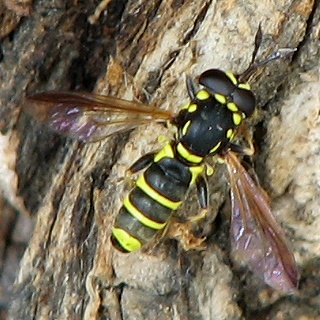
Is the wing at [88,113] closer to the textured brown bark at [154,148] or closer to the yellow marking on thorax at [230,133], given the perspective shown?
the textured brown bark at [154,148]

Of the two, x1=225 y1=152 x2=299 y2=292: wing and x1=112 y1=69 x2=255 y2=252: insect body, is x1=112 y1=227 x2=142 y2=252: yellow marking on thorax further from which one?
x1=225 y1=152 x2=299 y2=292: wing

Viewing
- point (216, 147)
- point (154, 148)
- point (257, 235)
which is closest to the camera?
point (257, 235)

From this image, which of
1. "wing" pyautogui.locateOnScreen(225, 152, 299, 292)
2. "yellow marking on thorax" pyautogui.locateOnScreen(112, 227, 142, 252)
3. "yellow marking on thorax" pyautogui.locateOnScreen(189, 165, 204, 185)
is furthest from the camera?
"yellow marking on thorax" pyautogui.locateOnScreen(189, 165, 204, 185)

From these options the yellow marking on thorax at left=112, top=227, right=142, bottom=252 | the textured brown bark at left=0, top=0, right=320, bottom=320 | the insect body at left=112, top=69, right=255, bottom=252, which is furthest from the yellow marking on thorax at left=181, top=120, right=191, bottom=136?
the yellow marking on thorax at left=112, top=227, right=142, bottom=252

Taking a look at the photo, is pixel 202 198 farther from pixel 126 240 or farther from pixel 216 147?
pixel 126 240

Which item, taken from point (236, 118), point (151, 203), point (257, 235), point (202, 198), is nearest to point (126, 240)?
point (151, 203)

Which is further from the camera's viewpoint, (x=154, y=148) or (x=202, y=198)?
(x=154, y=148)

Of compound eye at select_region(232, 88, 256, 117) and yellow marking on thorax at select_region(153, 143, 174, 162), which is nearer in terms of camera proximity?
compound eye at select_region(232, 88, 256, 117)
